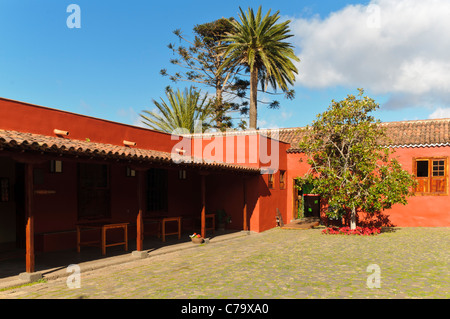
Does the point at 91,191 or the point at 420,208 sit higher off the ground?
the point at 91,191

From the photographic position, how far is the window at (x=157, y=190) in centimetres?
1366

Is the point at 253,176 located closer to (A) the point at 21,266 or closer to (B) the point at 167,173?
(B) the point at 167,173

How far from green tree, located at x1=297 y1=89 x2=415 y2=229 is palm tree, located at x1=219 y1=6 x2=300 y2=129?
26.3 ft

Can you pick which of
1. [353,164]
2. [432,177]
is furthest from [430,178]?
[353,164]

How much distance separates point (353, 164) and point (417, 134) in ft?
16.1

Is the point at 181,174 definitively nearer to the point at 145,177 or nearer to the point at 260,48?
the point at 145,177

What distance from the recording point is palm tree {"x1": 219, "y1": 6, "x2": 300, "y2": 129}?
23.3 meters

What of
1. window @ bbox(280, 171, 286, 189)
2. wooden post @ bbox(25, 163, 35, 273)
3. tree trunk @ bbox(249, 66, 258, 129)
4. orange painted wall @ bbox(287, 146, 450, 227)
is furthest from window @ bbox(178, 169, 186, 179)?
tree trunk @ bbox(249, 66, 258, 129)

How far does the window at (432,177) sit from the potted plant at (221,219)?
907cm

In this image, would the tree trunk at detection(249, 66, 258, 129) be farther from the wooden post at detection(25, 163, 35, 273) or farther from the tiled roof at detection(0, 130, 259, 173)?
the wooden post at detection(25, 163, 35, 273)

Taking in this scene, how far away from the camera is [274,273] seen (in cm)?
813

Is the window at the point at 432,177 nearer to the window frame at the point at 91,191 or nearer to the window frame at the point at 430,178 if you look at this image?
the window frame at the point at 430,178

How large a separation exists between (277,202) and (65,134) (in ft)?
35.8
